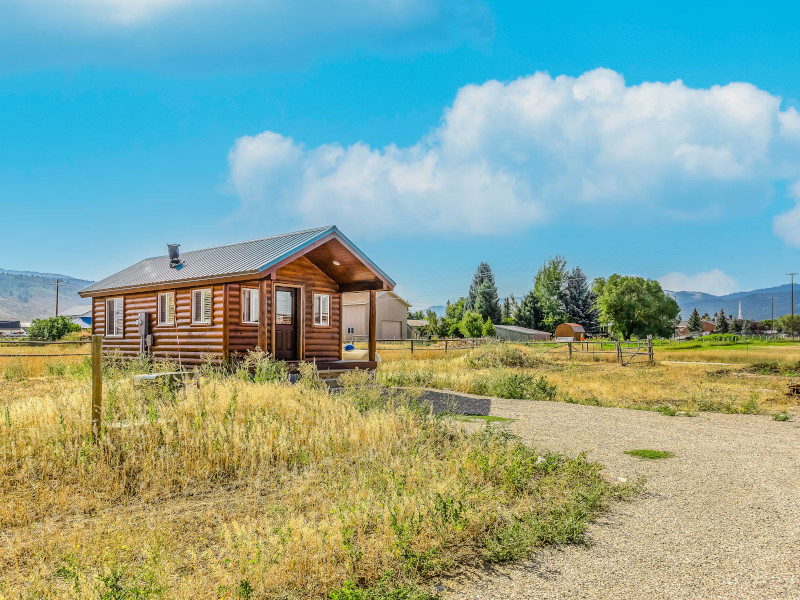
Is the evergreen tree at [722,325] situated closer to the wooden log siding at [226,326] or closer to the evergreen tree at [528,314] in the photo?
the evergreen tree at [528,314]

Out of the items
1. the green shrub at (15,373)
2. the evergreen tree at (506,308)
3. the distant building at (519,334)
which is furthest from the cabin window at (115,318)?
the evergreen tree at (506,308)

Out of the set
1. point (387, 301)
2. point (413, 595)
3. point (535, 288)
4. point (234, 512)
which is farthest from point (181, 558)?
point (535, 288)

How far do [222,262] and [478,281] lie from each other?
6977cm

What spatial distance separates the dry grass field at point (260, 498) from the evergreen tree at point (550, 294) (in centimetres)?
7126

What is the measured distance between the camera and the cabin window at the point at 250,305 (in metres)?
17.3

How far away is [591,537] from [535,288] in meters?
80.6

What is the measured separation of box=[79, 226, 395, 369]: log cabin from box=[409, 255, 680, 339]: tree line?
44.8 m

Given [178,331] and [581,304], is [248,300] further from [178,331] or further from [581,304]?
[581,304]

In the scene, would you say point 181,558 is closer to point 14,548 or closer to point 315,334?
point 14,548

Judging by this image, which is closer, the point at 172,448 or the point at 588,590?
the point at 588,590

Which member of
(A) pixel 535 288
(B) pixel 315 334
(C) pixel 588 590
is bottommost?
(C) pixel 588 590

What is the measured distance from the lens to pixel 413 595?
4.00m

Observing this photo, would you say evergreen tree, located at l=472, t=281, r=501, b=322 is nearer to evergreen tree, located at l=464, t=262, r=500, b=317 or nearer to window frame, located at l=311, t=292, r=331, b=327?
evergreen tree, located at l=464, t=262, r=500, b=317

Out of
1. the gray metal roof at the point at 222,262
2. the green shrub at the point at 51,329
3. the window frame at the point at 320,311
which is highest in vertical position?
the gray metal roof at the point at 222,262
